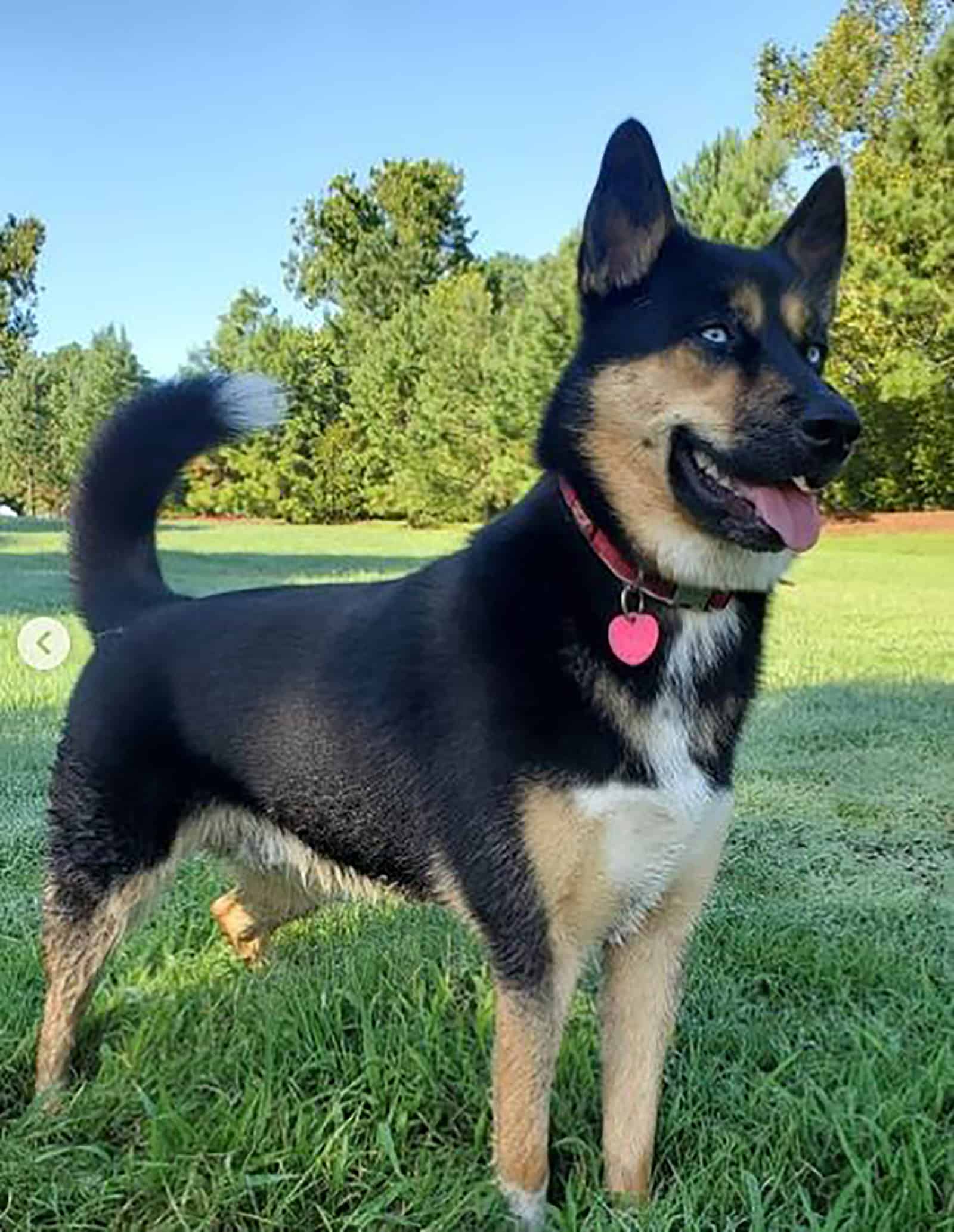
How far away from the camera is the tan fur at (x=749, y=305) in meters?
2.09

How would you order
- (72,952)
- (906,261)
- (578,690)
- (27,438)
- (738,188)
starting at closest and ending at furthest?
(578,690)
(72,952)
(906,261)
(738,188)
(27,438)

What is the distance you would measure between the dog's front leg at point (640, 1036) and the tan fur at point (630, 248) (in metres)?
1.13

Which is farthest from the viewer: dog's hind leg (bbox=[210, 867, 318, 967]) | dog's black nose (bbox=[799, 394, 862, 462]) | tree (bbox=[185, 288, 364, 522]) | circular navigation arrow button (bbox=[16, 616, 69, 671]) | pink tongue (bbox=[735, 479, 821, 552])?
tree (bbox=[185, 288, 364, 522])

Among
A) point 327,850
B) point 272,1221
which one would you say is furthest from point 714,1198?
point 327,850

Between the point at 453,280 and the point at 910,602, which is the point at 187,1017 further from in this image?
the point at 453,280

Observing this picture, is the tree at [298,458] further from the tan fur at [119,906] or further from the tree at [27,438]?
the tan fur at [119,906]

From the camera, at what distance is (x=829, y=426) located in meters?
1.95

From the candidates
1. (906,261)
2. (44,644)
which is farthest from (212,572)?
(906,261)

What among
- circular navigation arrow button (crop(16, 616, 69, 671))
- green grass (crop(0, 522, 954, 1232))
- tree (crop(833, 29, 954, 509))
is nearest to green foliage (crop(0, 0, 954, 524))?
tree (crop(833, 29, 954, 509))

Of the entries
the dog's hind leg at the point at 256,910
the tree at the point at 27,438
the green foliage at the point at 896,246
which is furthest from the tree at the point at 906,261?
the tree at the point at 27,438

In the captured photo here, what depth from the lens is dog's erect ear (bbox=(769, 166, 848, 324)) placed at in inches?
95.0

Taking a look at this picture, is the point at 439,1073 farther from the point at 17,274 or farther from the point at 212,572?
the point at 17,274

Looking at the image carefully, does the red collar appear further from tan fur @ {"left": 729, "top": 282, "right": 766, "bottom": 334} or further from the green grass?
the green grass

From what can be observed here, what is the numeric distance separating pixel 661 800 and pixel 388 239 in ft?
159
